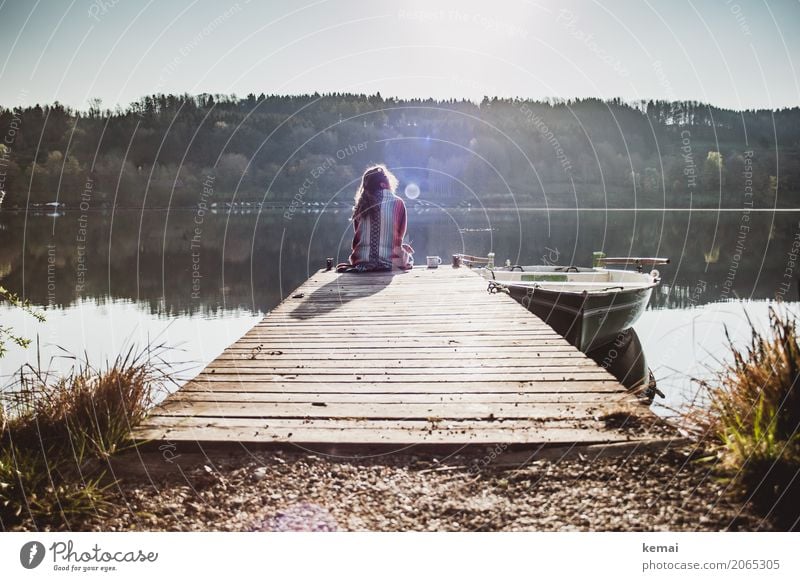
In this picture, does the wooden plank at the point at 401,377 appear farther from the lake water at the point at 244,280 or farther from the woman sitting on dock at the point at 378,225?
the woman sitting on dock at the point at 378,225

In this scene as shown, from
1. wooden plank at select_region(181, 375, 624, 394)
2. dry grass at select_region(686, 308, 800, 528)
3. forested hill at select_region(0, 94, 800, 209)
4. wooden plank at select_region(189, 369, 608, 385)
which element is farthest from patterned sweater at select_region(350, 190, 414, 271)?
forested hill at select_region(0, 94, 800, 209)

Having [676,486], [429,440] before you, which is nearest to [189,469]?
[429,440]

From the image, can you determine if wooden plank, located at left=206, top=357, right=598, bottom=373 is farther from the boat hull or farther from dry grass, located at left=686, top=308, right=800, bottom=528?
the boat hull

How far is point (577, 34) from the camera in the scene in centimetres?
552

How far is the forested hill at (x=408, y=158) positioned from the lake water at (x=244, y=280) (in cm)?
2230

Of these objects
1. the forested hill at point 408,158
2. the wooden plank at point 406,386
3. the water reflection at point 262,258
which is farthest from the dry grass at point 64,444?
the forested hill at point 408,158

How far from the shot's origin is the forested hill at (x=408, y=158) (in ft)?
218

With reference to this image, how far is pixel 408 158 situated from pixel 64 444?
73542mm

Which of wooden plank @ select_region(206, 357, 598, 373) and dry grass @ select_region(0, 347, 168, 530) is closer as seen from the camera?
dry grass @ select_region(0, 347, 168, 530)

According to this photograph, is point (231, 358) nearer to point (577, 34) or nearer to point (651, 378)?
point (577, 34)

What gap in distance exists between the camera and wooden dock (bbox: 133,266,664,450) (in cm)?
354

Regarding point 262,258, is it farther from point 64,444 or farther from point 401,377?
point 64,444

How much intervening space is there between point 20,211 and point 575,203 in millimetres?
77663
